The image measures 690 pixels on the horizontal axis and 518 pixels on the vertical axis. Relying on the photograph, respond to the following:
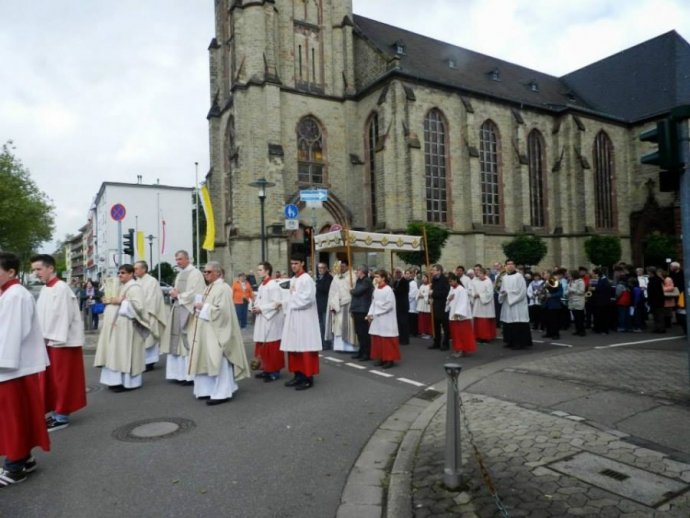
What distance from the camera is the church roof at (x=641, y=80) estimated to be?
36.6m

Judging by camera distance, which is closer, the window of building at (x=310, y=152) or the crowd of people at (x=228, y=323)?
the crowd of people at (x=228, y=323)

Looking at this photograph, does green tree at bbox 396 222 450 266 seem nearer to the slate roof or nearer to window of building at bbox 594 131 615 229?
the slate roof

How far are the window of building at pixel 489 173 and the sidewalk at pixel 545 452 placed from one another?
25734 mm

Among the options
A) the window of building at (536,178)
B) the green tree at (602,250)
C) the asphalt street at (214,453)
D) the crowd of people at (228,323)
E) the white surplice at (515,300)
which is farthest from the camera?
the window of building at (536,178)

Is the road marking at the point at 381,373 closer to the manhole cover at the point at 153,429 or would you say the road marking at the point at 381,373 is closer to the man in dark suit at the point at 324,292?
the man in dark suit at the point at 324,292

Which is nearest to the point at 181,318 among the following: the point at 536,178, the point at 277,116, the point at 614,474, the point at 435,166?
the point at 614,474

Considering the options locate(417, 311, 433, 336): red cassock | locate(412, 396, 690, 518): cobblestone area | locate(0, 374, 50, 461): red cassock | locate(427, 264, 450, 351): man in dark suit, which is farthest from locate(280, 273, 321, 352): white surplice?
locate(417, 311, 433, 336): red cassock

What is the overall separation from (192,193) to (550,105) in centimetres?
A: 4595

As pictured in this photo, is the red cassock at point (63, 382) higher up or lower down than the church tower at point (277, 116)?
lower down

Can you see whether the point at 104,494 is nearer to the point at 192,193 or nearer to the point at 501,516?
the point at 501,516

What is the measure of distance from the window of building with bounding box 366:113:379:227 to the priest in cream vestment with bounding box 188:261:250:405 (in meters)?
22.2

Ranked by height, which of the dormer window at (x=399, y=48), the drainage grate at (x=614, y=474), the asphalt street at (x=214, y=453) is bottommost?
the asphalt street at (x=214, y=453)

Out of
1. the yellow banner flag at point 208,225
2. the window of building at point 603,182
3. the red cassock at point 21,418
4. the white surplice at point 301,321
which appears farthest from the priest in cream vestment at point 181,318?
the window of building at point 603,182

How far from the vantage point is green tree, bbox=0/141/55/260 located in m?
36.2
